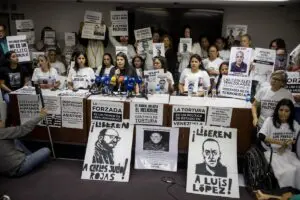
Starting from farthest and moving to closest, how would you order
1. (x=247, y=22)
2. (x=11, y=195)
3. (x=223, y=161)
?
1. (x=247, y=22)
2. (x=223, y=161)
3. (x=11, y=195)

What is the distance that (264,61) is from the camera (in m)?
4.50

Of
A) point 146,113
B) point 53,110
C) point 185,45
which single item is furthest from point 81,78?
point 185,45

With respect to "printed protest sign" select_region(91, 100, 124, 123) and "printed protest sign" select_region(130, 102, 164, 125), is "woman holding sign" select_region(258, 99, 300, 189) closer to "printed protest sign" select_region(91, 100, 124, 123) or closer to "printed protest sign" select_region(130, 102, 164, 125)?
"printed protest sign" select_region(130, 102, 164, 125)

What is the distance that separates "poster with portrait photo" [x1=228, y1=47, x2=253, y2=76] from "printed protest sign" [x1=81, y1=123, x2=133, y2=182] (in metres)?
1.66

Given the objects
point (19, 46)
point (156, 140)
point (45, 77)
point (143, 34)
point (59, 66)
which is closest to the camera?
point (156, 140)

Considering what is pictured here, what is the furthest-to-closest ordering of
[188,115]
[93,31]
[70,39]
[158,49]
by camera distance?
[70,39] < [93,31] < [158,49] < [188,115]

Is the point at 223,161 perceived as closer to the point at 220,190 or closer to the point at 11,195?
the point at 220,190

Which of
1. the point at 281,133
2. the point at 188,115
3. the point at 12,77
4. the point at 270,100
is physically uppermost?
the point at 12,77

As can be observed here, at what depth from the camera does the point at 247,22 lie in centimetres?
675

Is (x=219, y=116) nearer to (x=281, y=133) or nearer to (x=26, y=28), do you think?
(x=281, y=133)

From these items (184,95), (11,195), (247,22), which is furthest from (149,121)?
(247,22)

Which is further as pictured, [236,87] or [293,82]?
[236,87]

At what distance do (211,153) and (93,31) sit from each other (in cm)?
355

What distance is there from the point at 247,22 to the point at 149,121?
4031 millimetres
